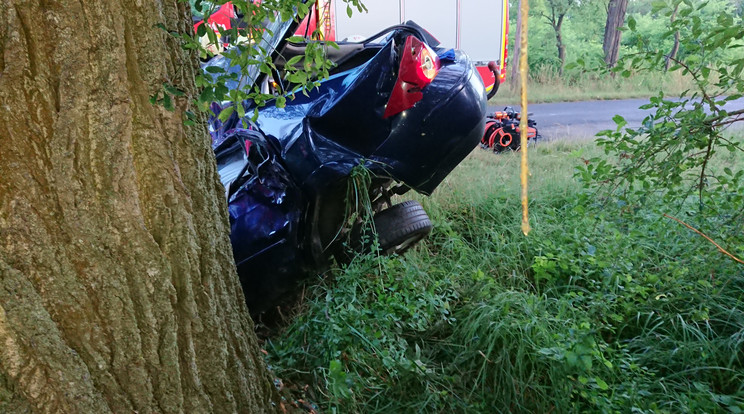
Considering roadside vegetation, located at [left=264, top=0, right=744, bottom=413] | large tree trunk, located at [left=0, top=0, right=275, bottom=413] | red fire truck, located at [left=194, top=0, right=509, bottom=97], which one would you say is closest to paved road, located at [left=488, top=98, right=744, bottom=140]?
red fire truck, located at [left=194, top=0, right=509, bottom=97]

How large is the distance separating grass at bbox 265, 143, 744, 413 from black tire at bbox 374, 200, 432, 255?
134 millimetres

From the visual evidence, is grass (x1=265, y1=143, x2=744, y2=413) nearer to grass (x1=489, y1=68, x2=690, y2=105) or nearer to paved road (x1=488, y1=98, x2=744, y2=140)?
paved road (x1=488, y1=98, x2=744, y2=140)

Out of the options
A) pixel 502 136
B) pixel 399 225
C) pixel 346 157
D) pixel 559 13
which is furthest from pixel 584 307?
pixel 559 13

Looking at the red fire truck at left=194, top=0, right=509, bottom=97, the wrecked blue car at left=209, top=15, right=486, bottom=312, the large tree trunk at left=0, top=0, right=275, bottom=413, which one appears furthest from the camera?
the red fire truck at left=194, top=0, right=509, bottom=97

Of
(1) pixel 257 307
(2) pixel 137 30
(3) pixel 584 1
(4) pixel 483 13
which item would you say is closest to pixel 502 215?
(1) pixel 257 307

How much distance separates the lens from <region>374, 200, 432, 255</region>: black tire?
2.86m

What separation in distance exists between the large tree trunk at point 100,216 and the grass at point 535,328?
2.33ft

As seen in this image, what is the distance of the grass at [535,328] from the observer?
2.03 metres

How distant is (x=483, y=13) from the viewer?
38.9 feet

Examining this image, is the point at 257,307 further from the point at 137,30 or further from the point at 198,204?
the point at 137,30

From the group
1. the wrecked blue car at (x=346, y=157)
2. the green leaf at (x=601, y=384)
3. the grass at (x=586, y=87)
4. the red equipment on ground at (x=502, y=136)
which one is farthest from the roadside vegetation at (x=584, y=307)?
the grass at (x=586, y=87)

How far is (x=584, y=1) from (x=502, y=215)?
763 inches

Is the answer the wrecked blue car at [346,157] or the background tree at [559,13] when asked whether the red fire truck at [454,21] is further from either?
the wrecked blue car at [346,157]

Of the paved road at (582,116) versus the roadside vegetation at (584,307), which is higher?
the roadside vegetation at (584,307)
